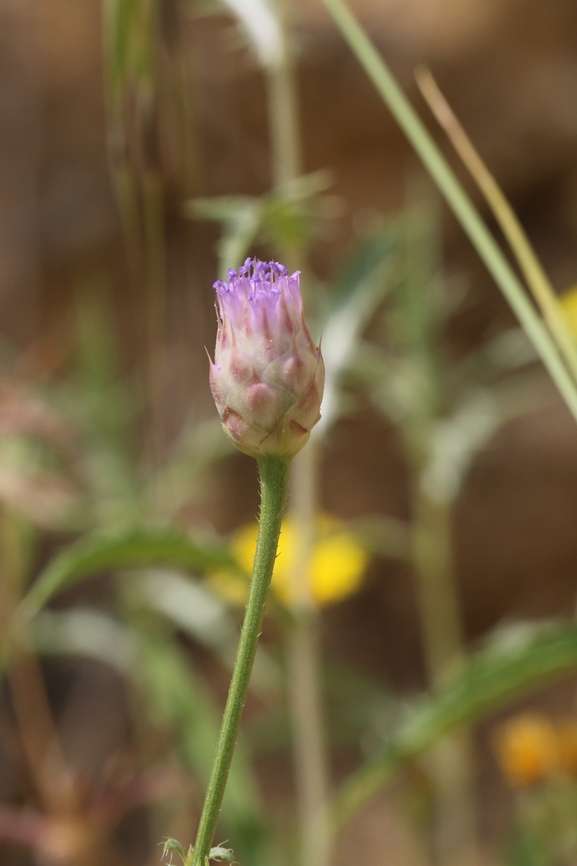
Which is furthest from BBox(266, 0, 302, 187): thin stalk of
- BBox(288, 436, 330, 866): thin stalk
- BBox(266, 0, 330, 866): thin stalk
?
BBox(288, 436, 330, 866): thin stalk

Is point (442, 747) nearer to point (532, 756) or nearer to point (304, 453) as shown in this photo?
point (532, 756)

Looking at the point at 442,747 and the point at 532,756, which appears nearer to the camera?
the point at 532,756

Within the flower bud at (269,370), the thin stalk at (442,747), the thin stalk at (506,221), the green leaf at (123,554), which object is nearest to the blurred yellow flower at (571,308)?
the thin stalk at (442,747)

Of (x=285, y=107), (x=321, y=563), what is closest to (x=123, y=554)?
(x=285, y=107)

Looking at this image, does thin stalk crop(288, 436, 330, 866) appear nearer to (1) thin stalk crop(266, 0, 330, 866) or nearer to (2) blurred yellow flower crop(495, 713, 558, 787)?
(1) thin stalk crop(266, 0, 330, 866)

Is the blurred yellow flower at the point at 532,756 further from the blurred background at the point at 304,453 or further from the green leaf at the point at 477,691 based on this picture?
the green leaf at the point at 477,691

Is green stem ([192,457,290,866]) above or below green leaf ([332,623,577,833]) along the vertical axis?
below

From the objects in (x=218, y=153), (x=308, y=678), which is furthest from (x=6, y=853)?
(x=218, y=153)
